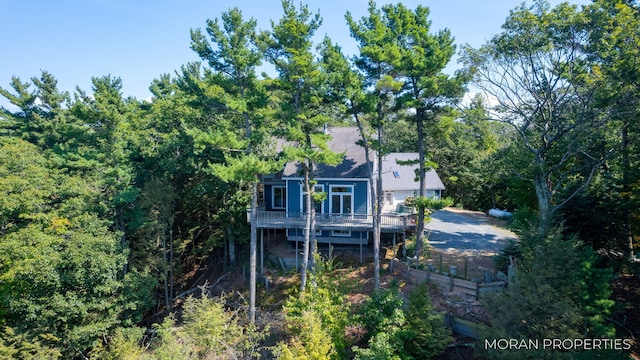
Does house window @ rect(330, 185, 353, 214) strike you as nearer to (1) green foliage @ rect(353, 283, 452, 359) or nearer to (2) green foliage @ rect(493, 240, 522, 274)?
(1) green foliage @ rect(353, 283, 452, 359)

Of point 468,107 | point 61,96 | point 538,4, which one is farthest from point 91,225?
point 61,96

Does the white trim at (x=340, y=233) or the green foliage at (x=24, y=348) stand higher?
the white trim at (x=340, y=233)

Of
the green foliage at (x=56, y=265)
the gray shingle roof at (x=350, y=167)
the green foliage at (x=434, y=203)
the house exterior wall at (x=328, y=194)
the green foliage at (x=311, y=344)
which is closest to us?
the green foliage at (x=311, y=344)

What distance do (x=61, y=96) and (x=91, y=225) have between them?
992 inches

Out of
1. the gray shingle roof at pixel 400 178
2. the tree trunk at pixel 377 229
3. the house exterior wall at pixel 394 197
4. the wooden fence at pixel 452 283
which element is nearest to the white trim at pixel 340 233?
the tree trunk at pixel 377 229

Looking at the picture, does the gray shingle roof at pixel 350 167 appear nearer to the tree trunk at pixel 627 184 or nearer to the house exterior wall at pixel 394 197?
the house exterior wall at pixel 394 197

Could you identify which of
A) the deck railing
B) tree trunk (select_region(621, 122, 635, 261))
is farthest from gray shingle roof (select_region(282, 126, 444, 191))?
tree trunk (select_region(621, 122, 635, 261))

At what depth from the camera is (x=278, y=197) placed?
73.2 feet

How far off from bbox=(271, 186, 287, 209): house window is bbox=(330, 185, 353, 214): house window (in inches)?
164

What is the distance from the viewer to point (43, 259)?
1381 cm

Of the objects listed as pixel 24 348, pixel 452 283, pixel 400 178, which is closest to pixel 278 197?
pixel 400 178

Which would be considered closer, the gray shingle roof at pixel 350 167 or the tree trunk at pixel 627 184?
the tree trunk at pixel 627 184

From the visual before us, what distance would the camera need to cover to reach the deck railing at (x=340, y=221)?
17.4 m

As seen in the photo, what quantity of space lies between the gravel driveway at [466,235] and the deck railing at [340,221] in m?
2.69
